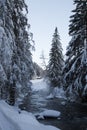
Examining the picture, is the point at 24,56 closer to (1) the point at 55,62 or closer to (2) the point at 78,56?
(2) the point at 78,56

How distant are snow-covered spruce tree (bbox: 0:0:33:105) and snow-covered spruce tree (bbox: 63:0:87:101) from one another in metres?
4.45

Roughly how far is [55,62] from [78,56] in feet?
68.7

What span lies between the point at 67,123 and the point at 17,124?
329 inches

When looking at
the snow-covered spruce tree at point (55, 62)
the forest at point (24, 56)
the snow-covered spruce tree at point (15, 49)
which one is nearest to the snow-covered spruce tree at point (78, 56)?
the forest at point (24, 56)

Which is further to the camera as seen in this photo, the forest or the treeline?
the treeline

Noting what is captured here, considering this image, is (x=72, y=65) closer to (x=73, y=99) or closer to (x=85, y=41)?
(x=85, y=41)

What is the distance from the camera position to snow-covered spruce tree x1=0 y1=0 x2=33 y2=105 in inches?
676

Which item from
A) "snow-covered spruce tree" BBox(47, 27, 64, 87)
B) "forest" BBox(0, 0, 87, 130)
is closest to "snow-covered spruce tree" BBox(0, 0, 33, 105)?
"forest" BBox(0, 0, 87, 130)

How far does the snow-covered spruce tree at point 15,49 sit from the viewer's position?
56.3 feet

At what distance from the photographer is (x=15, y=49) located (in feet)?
64.4

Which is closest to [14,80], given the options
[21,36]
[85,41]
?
[21,36]

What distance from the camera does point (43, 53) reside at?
280ft

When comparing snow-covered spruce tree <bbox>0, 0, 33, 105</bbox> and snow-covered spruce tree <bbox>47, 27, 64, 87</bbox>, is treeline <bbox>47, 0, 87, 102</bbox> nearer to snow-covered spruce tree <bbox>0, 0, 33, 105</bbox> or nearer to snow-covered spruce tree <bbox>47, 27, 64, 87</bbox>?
snow-covered spruce tree <bbox>0, 0, 33, 105</bbox>

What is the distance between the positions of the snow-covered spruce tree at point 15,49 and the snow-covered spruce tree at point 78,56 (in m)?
4.45
